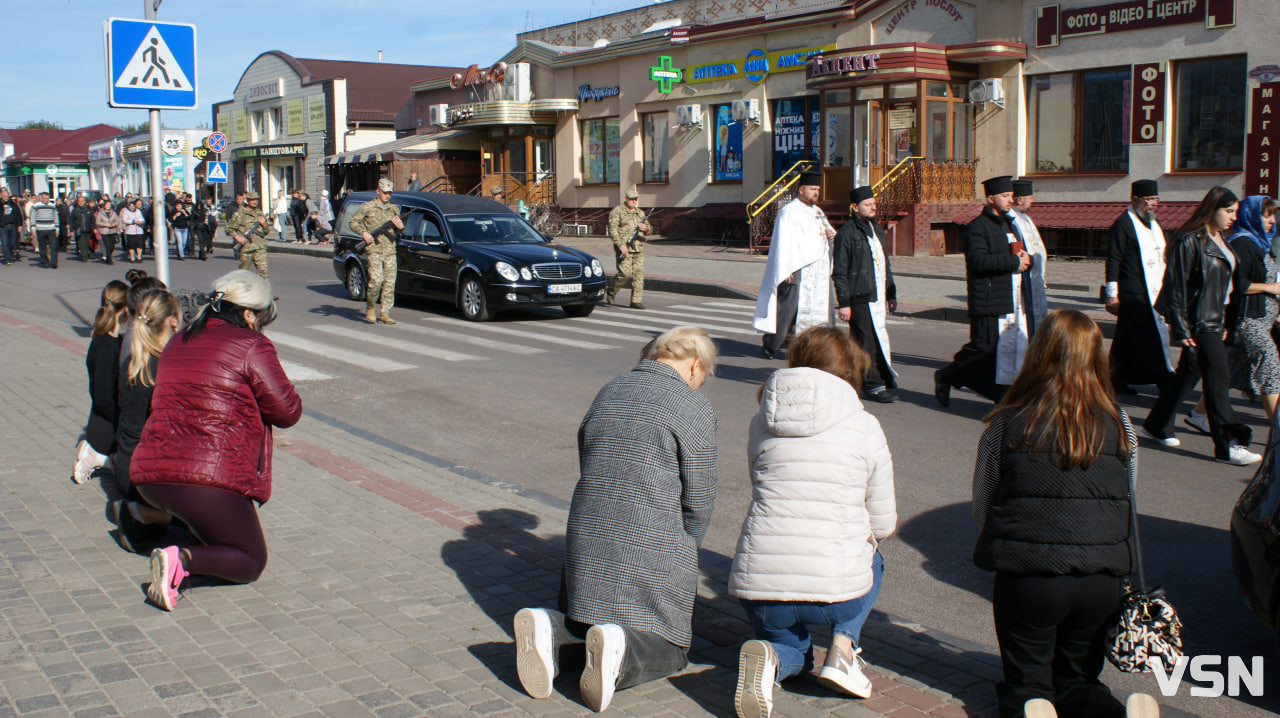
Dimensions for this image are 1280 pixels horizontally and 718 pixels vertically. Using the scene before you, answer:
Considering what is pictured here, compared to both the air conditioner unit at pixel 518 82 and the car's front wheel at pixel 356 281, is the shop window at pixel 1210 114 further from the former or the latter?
the air conditioner unit at pixel 518 82

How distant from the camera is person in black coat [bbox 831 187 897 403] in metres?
9.31

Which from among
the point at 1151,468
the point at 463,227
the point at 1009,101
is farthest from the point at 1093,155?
the point at 1151,468

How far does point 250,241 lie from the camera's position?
17656 millimetres

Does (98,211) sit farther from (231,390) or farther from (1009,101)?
(231,390)

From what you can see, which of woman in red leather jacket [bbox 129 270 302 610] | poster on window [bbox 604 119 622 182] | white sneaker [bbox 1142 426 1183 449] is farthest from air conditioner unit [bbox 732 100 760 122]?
woman in red leather jacket [bbox 129 270 302 610]

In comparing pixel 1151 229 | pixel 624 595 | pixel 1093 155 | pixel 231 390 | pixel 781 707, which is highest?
pixel 1093 155

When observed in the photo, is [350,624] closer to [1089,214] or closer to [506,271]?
[506,271]

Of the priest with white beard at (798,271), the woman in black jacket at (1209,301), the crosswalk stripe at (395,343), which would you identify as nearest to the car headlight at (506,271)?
the crosswalk stripe at (395,343)

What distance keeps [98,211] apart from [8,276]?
372 centimetres

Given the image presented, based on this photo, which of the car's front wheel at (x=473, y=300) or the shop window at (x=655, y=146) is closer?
the car's front wheel at (x=473, y=300)

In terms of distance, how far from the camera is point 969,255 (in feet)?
28.4

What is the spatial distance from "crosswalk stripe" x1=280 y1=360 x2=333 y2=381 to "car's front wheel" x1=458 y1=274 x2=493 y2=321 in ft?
12.4

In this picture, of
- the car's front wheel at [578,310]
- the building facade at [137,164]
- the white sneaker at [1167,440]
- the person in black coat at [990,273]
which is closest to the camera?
the white sneaker at [1167,440]

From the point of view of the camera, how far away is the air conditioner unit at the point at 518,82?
3672 centimetres
